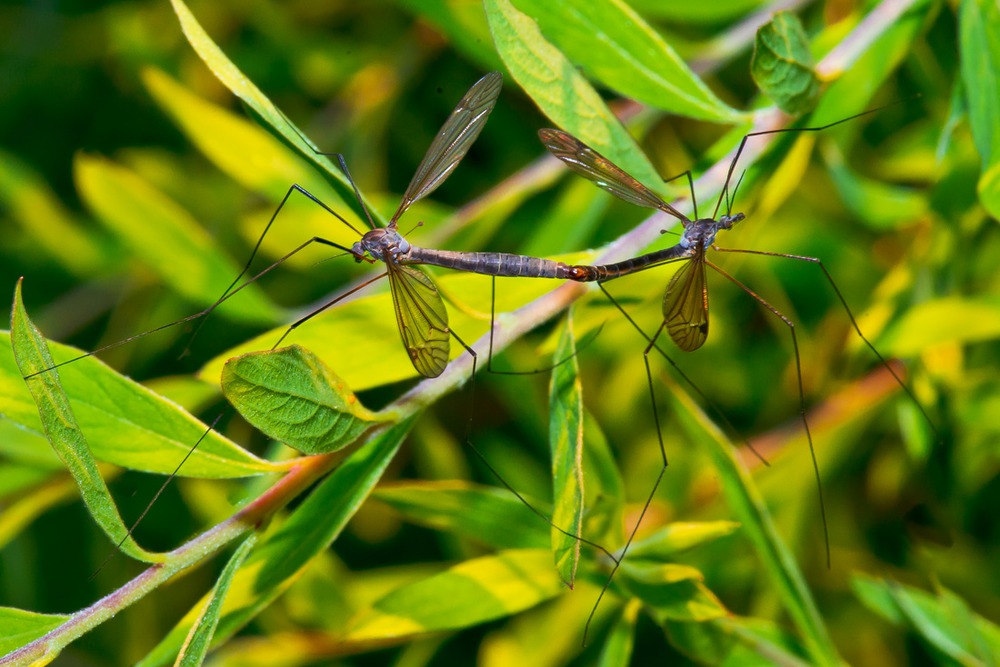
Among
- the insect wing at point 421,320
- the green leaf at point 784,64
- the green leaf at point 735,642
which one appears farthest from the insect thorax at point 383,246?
the green leaf at point 735,642

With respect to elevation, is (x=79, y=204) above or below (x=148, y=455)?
above

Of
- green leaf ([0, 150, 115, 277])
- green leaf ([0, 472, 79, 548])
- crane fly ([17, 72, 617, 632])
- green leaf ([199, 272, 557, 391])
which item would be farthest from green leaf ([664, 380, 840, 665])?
green leaf ([0, 150, 115, 277])

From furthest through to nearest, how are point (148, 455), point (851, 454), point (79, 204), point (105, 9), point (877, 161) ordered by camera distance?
point (79, 204) < point (105, 9) < point (877, 161) < point (851, 454) < point (148, 455)

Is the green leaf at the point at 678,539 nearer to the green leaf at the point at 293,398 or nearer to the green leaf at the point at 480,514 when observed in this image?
the green leaf at the point at 480,514

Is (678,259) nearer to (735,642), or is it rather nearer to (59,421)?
(735,642)

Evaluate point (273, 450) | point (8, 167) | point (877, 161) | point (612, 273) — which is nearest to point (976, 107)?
point (612, 273)

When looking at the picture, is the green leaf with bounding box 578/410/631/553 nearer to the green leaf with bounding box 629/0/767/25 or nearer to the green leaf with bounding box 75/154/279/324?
the green leaf with bounding box 75/154/279/324

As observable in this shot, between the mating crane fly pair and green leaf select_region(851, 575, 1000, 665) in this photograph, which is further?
green leaf select_region(851, 575, 1000, 665)

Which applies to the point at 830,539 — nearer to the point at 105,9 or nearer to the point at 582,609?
the point at 582,609
